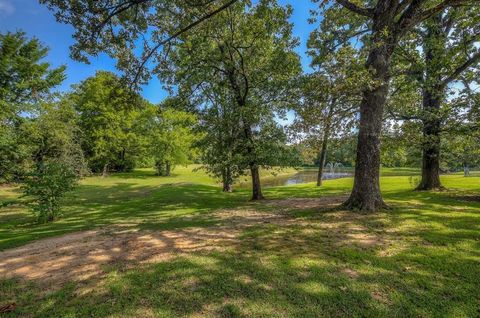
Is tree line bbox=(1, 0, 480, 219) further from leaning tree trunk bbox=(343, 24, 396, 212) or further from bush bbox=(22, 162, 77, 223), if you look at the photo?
bush bbox=(22, 162, 77, 223)

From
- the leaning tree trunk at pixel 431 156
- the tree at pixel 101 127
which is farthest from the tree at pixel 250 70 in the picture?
the tree at pixel 101 127

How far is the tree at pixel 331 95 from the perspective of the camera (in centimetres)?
680

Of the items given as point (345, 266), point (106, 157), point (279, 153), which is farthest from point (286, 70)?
point (106, 157)

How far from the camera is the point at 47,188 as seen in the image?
9.61m

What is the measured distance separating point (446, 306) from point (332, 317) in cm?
138

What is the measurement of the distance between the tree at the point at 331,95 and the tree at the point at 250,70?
3.05 meters

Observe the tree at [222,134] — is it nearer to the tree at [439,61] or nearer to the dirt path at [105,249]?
the dirt path at [105,249]

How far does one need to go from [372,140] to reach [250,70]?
776 cm

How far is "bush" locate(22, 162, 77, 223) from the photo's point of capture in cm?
945

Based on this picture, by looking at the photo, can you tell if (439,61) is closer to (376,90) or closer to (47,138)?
(376,90)

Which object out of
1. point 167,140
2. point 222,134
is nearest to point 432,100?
point 222,134

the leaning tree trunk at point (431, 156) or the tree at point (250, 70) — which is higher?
the tree at point (250, 70)

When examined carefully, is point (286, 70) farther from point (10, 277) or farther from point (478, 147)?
point (10, 277)

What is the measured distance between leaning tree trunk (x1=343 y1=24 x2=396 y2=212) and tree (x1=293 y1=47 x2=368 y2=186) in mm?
534
